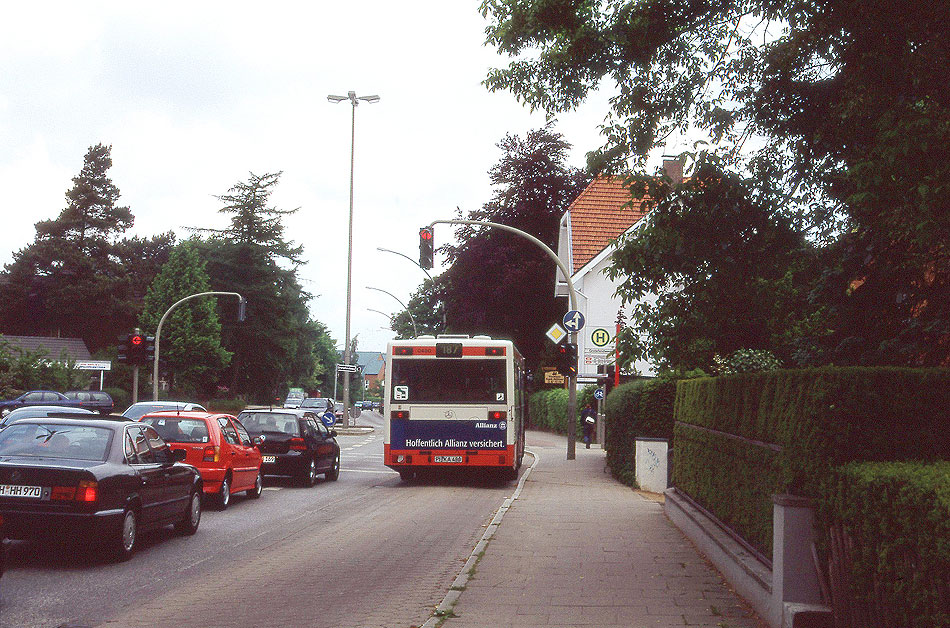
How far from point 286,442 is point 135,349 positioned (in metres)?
8.14

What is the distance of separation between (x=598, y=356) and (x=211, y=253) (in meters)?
59.4

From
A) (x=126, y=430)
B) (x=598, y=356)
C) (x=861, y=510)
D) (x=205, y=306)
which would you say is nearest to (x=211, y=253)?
(x=205, y=306)

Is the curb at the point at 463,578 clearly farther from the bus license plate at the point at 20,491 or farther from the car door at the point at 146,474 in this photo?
the bus license plate at the point at 20,491

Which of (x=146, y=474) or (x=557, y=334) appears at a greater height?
(x=557, y=334)

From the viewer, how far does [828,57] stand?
10836 mm

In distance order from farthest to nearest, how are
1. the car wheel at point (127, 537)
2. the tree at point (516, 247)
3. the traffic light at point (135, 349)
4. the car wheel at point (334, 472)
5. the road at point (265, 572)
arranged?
the tree at point (516, 247), the traffic light at point (135, 349), the car wheel at point (334, 472), the car wheel at point (127, 537), the road at point (265, 572)

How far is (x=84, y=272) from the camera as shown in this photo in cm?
8169

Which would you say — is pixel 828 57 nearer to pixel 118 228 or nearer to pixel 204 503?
pixel 204 503

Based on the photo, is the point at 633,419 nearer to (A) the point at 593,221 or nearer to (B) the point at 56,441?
(B) the point at 56,441

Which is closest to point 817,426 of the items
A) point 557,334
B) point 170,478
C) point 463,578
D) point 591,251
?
point 463,578

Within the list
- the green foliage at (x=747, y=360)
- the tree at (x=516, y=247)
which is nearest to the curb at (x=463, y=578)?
the green foliage at (x=747, y=360)

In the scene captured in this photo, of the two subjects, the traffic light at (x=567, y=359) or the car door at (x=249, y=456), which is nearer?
the car door at (x=249, y=456)

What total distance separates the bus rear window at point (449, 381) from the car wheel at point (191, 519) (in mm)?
7894

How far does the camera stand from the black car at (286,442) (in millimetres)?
20438
